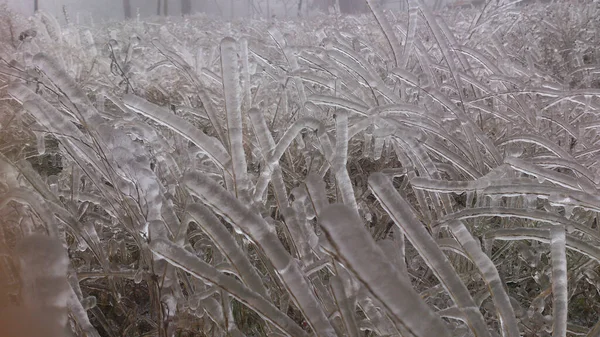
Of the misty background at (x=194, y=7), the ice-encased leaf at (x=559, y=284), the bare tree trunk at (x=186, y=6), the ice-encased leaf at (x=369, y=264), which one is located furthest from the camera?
the bare tree trunk at (x=186, y=6)

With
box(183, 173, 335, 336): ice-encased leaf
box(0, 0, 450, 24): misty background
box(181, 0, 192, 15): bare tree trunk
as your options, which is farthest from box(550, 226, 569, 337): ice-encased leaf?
box(181, 0, 192, 15): bare tree trunk

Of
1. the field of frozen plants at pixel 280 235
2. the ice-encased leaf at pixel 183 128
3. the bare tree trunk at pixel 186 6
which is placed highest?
the ice-encased leaf at pixel 183 128

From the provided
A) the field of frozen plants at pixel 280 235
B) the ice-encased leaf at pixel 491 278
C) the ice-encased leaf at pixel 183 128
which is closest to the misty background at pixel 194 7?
the field of frozen plants at pixel 280 235

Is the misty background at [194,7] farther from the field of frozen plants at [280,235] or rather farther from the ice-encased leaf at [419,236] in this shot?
the ice-encased leaf at [419,236]

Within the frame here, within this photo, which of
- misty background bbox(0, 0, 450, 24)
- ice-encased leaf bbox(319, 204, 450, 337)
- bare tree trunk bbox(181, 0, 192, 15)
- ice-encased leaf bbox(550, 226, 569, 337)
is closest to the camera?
ice-encased leaf bbox(319, 204, 450, 337)

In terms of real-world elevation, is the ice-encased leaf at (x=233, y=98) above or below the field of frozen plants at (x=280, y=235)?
above

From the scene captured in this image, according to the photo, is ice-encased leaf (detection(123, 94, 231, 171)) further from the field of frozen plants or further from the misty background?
the misty background

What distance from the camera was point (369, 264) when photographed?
6.8 inches

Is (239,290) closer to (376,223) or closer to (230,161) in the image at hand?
(230,161)

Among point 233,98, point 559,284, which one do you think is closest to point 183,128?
point 233,98

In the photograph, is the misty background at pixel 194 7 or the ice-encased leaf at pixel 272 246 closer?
the ice-encased leaf at pixel 272 246

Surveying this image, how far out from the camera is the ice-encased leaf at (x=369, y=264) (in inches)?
6.8

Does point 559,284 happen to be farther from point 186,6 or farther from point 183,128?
point 186,6

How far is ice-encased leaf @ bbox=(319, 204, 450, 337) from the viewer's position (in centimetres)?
17
